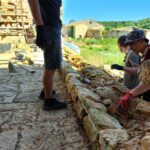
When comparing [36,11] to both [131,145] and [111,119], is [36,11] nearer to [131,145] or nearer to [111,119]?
[111,119]

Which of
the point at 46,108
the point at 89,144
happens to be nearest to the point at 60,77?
the point at 46,108

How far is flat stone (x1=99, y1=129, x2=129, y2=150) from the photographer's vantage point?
2.01 meters

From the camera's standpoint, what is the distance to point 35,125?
2955mm

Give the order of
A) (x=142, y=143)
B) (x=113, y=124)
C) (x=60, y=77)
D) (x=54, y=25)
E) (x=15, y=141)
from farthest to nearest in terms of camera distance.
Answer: (x=60, y=77)
(x=54, y=25)
(x=15, y=141)
(x=113, y=124)
(x=142, y=143)

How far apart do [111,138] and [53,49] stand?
4.53 ft

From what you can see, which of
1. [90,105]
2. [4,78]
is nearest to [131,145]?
[90,105]

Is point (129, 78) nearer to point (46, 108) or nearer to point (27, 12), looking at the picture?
point (46, 108)

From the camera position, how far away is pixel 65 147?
2500mm

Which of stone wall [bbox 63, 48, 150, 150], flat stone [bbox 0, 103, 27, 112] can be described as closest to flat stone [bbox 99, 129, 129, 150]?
stone wall [bbox 63, 48, 150, 150]

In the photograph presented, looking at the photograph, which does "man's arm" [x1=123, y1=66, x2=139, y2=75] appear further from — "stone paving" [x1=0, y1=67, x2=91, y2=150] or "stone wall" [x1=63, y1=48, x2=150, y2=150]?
"stone paving" [x1=0, y1=67, x2=91, y2=150]

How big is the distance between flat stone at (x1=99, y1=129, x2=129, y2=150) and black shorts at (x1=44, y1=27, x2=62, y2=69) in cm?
122

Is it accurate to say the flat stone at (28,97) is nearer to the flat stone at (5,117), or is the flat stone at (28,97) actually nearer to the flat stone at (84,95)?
the flat stone at (5,117)

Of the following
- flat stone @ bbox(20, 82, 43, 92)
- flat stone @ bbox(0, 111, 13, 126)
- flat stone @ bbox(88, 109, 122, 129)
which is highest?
flat stone @ bbox(88, 109, 122, 129)

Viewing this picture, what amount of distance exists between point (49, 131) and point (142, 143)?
3.70 ft
